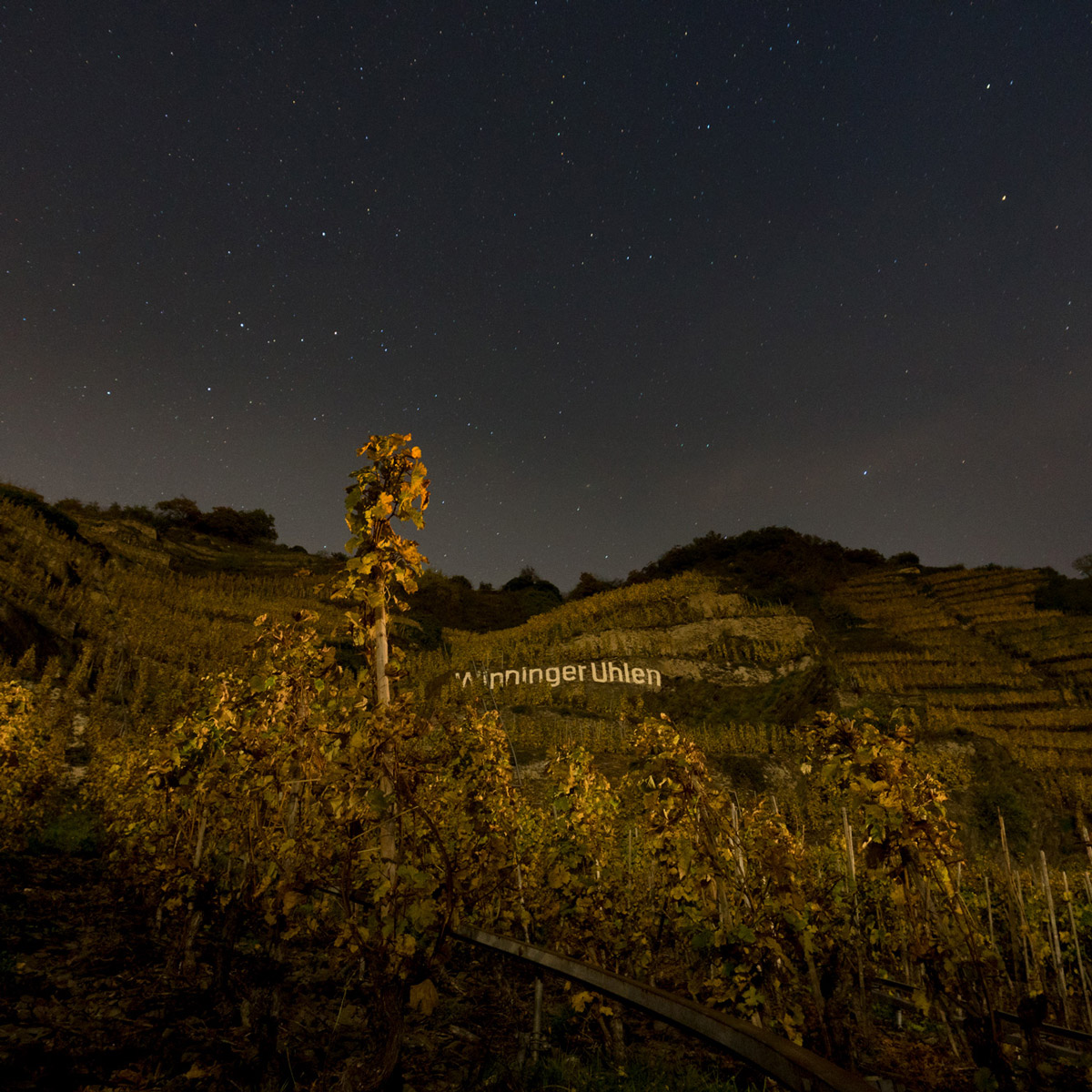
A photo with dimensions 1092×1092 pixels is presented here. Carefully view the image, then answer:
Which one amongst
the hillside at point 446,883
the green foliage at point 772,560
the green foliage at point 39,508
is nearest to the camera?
the hillside at point 446,883

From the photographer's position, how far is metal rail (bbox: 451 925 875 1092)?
117cm

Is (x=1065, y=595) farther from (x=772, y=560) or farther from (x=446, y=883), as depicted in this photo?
(x=446, y=883)

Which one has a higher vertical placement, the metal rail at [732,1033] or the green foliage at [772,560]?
the green foliage at [772,560]

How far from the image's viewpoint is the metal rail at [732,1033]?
1173 mm

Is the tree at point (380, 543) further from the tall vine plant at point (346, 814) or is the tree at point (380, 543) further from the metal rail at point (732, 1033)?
the metal rail at point (732, 1033)

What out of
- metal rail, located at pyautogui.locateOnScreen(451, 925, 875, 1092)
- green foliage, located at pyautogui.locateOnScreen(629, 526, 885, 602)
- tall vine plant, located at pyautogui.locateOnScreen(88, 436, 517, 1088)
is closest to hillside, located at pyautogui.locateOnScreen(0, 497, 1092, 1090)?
tall vine plant, located at pyautogui.locateOnScreen(88, 436, 517, 1088)

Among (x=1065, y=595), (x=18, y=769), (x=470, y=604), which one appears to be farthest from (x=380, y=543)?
(x=1065, y=595)

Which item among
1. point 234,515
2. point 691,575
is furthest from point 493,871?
point 234,515

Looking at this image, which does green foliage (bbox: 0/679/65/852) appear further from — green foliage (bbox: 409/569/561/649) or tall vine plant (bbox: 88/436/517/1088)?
green foliage (bbox: 409/569/561/649)

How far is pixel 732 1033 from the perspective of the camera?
4.66 feet

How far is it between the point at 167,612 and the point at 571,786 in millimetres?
21082

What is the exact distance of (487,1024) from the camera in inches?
187

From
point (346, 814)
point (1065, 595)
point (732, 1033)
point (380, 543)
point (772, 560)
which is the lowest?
point (732, 1033)

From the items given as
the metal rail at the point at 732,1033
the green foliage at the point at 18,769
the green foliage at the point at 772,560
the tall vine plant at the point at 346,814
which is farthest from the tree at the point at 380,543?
the green foliage at the point at 772,560
